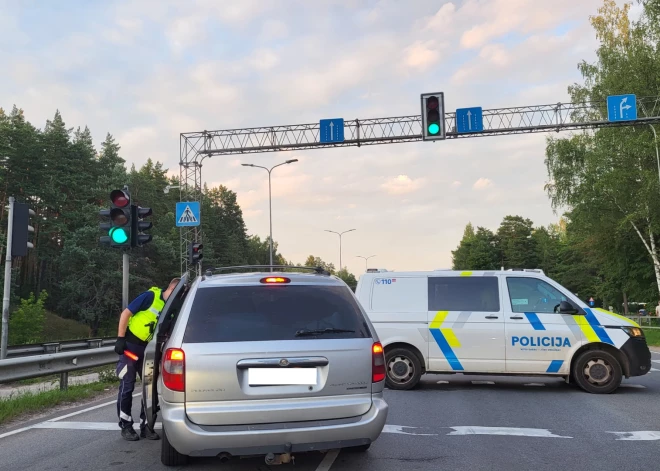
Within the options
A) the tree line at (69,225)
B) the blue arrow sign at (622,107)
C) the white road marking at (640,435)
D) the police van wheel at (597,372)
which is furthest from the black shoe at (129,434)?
the tree line at (69,225)

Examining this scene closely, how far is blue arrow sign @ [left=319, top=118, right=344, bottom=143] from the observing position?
26109 millimetres

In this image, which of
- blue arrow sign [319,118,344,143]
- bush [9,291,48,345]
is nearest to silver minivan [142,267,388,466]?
blue arrow sign [319,118,344,143]

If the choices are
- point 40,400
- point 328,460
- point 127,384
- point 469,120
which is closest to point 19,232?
point 40,400

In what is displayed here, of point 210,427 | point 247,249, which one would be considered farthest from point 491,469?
point 247,249

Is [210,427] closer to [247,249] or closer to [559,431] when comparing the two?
[559,431]

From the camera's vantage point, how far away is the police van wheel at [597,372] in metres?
9.26

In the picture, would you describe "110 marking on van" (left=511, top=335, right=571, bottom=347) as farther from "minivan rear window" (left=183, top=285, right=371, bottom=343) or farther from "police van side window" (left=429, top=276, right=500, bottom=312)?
"minivan rear window" (left=183, top=285, right=371, bottom=343)

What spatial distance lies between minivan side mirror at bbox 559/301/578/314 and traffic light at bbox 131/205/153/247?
6.78 meters

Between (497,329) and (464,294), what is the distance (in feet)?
2.51

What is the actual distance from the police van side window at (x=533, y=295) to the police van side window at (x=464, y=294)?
0.26m

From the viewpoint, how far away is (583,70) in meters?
39.4

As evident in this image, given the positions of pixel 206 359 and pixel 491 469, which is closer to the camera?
pixel 206 359

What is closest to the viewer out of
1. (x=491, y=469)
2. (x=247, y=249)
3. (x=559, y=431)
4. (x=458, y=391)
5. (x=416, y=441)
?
(x=491, y=469)

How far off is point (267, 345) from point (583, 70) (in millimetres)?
40309
